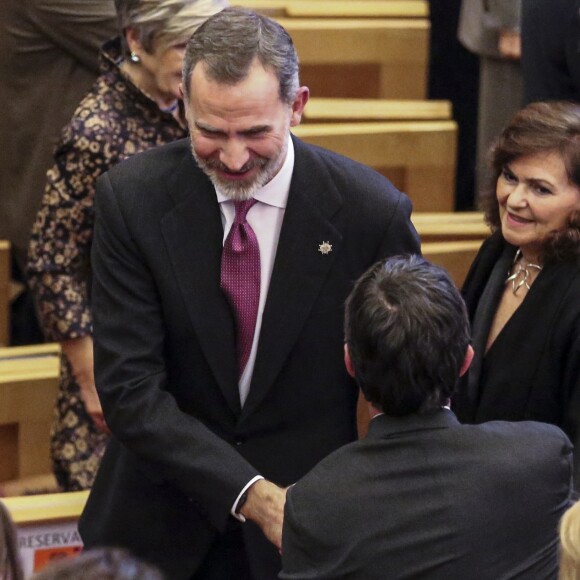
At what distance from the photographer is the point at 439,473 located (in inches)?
63.7

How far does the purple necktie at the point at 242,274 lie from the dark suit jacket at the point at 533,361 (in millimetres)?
431

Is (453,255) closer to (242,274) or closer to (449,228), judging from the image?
(449,228)

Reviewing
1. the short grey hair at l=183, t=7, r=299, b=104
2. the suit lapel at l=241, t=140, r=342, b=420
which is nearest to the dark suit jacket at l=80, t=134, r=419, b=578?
the suit lapel at l=241, t=140, r=342, b=420

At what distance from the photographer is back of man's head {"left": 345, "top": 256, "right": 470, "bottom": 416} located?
1.65 m

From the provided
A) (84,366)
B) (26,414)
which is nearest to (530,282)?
(84,366)

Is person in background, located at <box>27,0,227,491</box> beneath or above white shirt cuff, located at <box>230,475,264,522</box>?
above

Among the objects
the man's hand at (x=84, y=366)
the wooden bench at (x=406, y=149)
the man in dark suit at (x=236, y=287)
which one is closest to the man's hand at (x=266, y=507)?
the man in dark suit at (x=236, y=287)

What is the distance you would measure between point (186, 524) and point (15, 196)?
155 cm

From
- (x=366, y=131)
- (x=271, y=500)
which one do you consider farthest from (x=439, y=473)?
(x=366, y=131)

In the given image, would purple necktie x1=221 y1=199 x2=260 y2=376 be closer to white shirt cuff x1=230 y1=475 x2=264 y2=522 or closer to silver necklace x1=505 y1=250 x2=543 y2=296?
white shirt cuff x1=230 y1=475 x2=264 y2=522

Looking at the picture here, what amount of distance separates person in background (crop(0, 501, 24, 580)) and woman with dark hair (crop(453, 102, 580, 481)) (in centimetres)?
91

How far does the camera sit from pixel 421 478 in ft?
5.31

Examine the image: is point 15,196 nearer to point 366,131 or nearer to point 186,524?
point 366,131

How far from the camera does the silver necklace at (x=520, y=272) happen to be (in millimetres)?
2262
